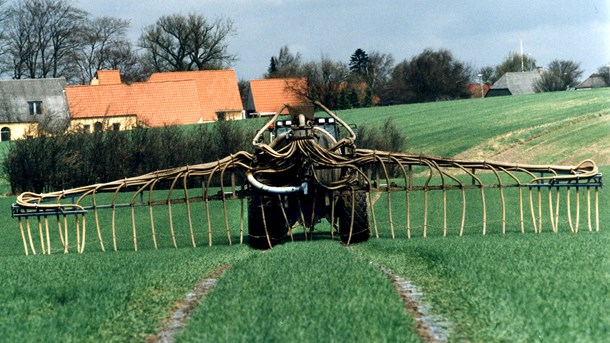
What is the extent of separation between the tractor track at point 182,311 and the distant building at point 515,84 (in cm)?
12031

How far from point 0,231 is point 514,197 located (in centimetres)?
1568

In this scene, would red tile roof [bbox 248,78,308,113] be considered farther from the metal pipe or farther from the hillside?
the metal pipe

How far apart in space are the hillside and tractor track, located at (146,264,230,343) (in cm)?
3293

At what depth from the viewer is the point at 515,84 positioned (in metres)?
134

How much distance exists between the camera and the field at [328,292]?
896 cm

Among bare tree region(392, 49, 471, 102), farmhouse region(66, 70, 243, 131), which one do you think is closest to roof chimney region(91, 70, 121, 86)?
farmhouse region(66, 70, 243, 131)

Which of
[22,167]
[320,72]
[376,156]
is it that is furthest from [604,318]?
[320,72]

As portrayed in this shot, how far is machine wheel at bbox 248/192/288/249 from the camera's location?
1897 centimetres

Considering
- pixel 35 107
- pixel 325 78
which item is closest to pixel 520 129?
pixel 325 78

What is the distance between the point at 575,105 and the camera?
2399 inches

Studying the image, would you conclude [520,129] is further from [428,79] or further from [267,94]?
[428,79]

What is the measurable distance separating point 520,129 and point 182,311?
45.3 metres

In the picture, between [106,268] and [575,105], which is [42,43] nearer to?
[575,105]

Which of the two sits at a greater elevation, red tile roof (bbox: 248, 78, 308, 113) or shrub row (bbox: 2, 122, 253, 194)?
red tile roof (bbox: 248, 78, 308, 113)
